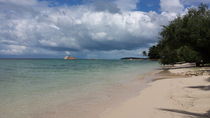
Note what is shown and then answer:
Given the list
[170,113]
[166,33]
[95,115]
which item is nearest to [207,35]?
[166,33]

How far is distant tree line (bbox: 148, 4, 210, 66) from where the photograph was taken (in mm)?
19523

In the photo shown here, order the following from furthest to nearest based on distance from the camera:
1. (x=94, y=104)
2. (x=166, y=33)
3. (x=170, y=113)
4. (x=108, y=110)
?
(x=166, y=33), (x=94, y=104), (x=108, y=110), (x=170, y=113)

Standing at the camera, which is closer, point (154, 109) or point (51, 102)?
point (154, 109)

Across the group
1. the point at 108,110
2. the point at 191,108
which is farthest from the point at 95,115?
the point at 191,108

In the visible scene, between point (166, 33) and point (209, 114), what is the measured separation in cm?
2788

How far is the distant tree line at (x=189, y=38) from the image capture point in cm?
1952

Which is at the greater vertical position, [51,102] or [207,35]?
[207,35]

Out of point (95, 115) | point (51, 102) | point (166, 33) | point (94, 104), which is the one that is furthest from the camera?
point (166, 33)

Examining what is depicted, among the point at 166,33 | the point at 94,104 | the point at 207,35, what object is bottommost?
the point at 94,104

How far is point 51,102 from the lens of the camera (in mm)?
8477

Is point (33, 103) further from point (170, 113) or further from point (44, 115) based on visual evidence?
point (170, 113)

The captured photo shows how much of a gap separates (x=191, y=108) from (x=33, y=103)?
659 centimetres

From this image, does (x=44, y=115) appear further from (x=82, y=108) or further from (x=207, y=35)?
(x=207, y=35)

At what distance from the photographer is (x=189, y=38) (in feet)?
78.5
